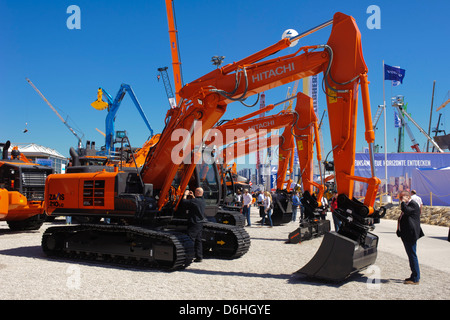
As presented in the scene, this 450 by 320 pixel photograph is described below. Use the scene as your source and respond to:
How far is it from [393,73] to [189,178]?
22.6 meters

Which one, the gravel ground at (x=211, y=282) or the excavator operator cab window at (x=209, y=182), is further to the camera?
the excavator operator cab window at (x=209, y=182)

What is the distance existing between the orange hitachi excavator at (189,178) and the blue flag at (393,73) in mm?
21733

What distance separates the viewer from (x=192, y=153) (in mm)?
9242

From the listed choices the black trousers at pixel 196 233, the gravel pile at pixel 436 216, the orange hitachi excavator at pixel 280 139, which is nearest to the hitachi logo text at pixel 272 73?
the black trousers at pixel 196 233

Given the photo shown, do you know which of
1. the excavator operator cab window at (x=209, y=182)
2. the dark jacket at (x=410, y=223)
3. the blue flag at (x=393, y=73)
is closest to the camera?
the dark jacket at (x=410, y=223)

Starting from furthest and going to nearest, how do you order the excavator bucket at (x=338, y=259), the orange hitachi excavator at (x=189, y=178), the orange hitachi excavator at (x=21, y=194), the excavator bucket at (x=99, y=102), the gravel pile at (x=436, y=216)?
the excavator bucket at (x=99, y=102) < the gravel pile at (x=436, y=216) < the orange hitachi excavator at (x=21, y=194) < the orange hitachi excavator at (x=189, y=178) < the excavator bucket at (x=338, y=259)

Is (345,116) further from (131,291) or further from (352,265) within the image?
(131,291)

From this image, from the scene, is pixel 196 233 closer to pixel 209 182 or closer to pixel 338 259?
pixel 209 182

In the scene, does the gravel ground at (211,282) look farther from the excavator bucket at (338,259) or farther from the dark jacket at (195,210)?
the dark jacket at (195,210)

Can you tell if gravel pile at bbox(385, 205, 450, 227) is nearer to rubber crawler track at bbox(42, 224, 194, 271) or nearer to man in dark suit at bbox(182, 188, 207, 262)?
man in dark suit at bbox(182, 188, 207, 262)

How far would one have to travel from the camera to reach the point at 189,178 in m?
9.37

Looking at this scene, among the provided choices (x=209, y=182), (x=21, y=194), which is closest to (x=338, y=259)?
(x=209, y=182)

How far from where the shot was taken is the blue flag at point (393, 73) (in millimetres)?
27125
